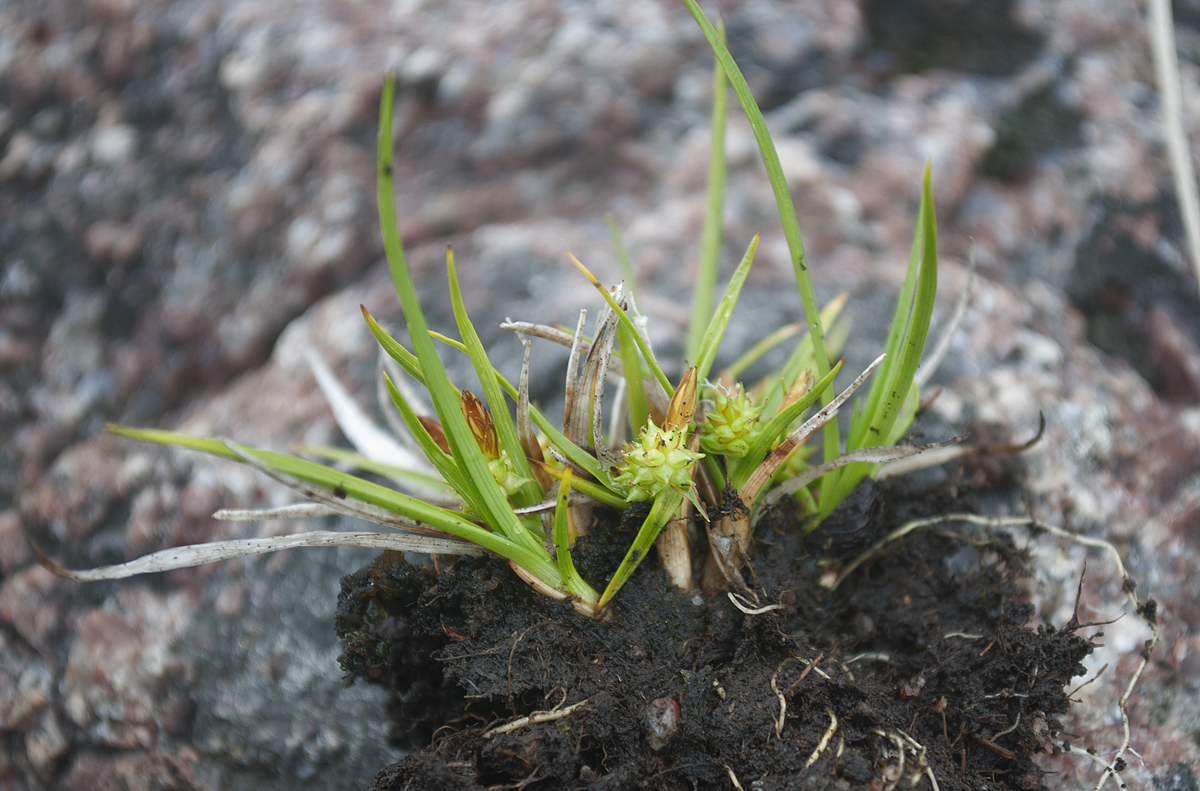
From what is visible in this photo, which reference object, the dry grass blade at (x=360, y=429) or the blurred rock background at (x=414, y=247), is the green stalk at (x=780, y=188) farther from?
the dry grass blade at (x=360, y=429)

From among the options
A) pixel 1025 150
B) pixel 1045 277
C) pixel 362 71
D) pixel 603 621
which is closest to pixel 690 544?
pixel 603 621

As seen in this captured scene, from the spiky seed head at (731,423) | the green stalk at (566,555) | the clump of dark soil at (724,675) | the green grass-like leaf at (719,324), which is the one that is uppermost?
the green grass-like leaf at (719,324)

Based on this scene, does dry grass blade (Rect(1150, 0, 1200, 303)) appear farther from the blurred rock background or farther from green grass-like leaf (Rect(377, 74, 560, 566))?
green grass-like leaf (Rect(377, 74, 560, 566))

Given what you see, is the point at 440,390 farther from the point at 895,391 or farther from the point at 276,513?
the point at 895,391

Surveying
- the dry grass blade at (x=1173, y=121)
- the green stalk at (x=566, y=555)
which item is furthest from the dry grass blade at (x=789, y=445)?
the dry grass blade at (x=1173, y=121)

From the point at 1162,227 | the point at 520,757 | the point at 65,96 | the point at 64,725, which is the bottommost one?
the point at 64,725

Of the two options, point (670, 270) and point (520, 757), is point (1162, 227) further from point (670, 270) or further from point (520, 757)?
point (520, 757)

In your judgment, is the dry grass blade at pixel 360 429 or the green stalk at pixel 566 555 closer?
the green stalk at pixel 566 555

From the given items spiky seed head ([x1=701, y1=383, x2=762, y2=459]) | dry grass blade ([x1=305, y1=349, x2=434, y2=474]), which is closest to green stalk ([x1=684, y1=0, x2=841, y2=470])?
spiky seed head ([x1=701, y1=383, x2=762, y2=459])
